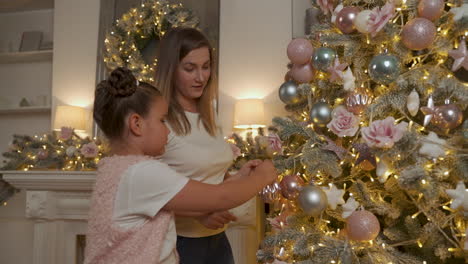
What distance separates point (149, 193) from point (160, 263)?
199 mm

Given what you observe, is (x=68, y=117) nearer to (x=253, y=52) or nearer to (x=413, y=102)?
(x=253, y=52)

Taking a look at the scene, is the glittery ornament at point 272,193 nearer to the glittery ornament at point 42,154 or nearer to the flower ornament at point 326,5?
Result: the flower ornament at point 326,5

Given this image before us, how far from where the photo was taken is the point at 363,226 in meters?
1.26

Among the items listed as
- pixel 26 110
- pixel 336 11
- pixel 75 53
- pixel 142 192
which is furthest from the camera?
pixel 26 110

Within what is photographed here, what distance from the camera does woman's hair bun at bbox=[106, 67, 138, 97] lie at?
117cm

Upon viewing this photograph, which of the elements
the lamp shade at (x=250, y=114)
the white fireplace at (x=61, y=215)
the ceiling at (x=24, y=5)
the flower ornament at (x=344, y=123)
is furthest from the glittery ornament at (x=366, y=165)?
the ceiling at (x=24, y=5)

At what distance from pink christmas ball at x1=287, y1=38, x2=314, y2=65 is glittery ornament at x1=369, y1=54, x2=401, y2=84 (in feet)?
1.05

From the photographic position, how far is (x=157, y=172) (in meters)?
1.10

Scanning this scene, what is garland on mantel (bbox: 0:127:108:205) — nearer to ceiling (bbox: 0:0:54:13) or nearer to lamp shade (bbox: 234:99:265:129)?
lamp shade (bbox: 234:99:265:129)

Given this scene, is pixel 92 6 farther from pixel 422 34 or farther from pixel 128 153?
pixel 422 34

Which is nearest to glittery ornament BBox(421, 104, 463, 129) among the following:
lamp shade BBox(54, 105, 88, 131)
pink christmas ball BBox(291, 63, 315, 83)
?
pink christmas ball BBox(291, 63, 315, 83)

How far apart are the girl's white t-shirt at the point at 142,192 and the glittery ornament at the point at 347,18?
779mm

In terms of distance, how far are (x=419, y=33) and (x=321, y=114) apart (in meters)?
0.39

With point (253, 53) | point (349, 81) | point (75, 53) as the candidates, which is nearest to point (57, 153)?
point (75, 53)
